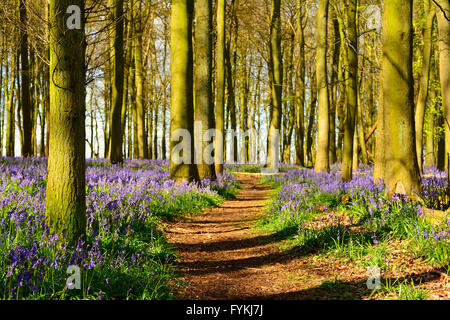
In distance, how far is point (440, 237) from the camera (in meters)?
4.05

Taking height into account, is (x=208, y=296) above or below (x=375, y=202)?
below

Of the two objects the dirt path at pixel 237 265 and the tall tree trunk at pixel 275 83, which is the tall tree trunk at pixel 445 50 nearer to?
the dirt path at pixel 237 265

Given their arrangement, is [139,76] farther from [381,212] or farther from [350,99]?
[381,212]

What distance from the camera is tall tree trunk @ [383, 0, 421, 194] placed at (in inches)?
253

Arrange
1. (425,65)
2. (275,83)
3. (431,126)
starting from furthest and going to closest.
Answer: (431,126)
(275,83)
(425,65)

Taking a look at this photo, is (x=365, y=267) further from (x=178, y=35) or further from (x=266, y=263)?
(x=178, y=35)

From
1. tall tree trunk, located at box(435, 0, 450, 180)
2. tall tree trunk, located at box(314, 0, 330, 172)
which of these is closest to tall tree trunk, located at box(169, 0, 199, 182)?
tall tree trunk, located at box(435, 0, 450, 180)

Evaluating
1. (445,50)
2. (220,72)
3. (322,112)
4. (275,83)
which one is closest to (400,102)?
(445,50)

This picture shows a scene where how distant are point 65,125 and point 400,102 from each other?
5.68 m

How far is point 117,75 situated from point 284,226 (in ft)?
35.8

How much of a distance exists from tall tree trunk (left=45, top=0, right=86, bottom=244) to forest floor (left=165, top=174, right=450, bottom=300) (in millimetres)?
1527

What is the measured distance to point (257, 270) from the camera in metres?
4.75

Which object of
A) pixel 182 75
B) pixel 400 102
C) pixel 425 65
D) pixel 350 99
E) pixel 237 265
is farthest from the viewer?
pixel 425 65

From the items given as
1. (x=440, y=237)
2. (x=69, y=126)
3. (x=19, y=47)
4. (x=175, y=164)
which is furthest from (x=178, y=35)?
(x=19, y=47)
